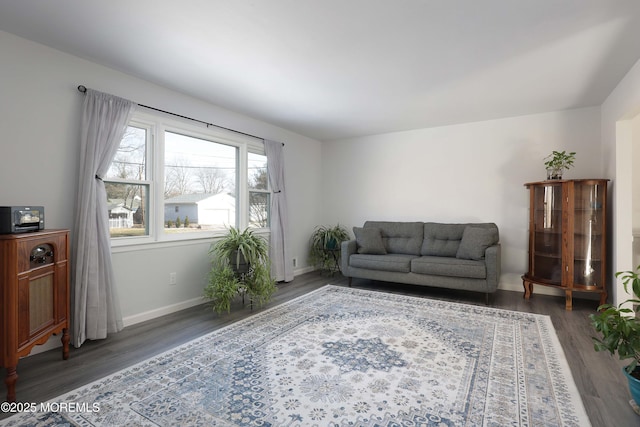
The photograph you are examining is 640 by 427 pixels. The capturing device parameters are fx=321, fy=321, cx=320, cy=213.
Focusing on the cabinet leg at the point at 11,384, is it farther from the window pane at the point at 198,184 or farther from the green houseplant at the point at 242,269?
the window pane at the point at 198,184

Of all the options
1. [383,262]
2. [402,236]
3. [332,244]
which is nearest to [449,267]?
[383,262]

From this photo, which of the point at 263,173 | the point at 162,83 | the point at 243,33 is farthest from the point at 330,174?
the point at 243,33

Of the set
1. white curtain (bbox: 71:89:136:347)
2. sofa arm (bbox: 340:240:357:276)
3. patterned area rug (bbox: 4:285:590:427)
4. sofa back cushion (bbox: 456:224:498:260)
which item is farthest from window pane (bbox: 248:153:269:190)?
sofa back cushion (bbox: 456:224:498:260)

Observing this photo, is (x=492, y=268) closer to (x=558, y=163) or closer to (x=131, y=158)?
(x=558, y=163)

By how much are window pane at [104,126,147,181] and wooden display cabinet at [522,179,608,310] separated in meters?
4.65

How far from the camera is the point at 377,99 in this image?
389 cm

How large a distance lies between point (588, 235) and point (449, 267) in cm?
159

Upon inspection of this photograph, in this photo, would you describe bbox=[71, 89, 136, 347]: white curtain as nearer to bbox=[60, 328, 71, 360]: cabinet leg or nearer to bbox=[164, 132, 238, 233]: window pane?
bbox=[60, 328, 71, 360]: cabinet leg

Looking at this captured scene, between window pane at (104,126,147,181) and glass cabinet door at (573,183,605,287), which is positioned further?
glass cabinet door at (573,183,605,287)

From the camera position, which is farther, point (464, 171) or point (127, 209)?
point (464, 171)

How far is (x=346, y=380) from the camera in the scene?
217 cm

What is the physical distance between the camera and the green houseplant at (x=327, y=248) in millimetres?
5672

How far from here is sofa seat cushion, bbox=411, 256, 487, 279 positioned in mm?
3975

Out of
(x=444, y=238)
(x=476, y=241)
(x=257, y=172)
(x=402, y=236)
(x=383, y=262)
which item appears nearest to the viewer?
(x=476, y=241)
